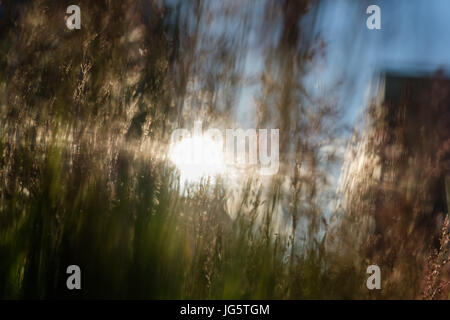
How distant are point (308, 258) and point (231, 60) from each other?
0.75 metres

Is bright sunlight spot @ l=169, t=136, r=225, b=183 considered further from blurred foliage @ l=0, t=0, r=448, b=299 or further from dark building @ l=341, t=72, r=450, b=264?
dark building @ l=341, t=72, r=450, b=264

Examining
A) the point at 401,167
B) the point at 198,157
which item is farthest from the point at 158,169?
the point at 401,167

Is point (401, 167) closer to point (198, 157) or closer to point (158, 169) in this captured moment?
point (198, 157)

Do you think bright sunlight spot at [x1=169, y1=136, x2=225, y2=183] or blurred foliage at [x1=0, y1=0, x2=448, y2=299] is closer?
blurred foliage at [x1=0, y1=0, x2=448, y2=299]

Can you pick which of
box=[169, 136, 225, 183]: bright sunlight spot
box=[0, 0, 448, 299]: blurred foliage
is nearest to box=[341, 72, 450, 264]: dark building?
box=[0, 0, 448, 299]: blurred foliage

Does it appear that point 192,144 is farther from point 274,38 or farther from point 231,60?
point 274,38

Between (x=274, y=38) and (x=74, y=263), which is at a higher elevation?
(x=274, y=38)

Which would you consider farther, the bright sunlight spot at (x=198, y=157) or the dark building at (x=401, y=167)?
the bright sunlight spot at (x=198, y=157)

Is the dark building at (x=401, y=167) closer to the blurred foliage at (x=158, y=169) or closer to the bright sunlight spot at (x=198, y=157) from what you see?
the blurred foliage at (x=158, y=169)

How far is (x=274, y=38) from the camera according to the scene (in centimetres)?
133

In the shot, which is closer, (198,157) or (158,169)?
(158,169)

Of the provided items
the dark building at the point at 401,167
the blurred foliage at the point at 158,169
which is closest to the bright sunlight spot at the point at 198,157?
the blurred foliage at the point at 158,169
